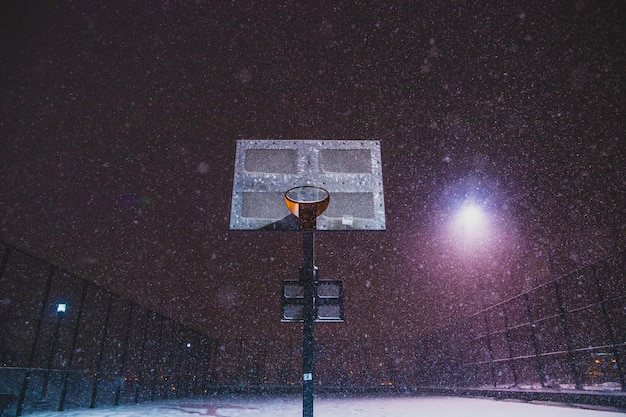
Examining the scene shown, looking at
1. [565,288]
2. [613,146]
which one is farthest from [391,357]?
[613,146]

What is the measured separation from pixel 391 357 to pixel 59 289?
12.8 m

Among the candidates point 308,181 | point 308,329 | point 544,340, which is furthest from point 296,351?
point 308,181

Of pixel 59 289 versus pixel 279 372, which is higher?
pixel 59 289

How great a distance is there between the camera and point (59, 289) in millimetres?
7551

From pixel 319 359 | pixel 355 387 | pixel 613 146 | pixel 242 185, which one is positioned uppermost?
pixel 613 146

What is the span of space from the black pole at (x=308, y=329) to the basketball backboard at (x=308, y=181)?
1.03ft

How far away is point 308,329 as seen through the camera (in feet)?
12.2

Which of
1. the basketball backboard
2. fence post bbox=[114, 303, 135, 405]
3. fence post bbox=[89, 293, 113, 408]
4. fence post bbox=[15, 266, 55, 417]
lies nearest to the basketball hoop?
the basketball backboard

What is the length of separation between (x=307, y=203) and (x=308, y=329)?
1214 millimetres

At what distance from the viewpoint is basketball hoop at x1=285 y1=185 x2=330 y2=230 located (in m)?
3.92

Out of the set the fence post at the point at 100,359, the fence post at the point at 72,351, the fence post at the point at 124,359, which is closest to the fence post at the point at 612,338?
the fence post at the point at 72,351

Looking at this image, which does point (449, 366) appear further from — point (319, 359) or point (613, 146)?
point (613, 146)

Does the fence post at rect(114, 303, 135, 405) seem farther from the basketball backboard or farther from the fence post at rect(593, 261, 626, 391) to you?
the fence post at rect(593, 261, 626, 391)

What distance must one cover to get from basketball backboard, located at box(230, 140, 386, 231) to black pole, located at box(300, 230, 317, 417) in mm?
315
